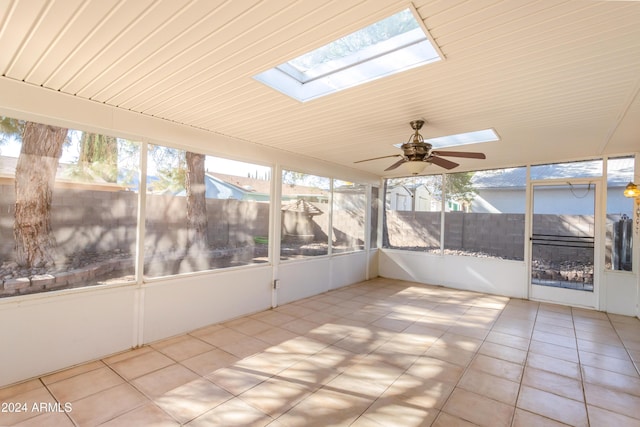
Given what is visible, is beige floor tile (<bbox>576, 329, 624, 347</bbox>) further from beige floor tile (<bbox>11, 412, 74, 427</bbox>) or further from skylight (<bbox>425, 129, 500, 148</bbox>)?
beige floor tile (<bbox>11, 412, 74, 427</bbox>)

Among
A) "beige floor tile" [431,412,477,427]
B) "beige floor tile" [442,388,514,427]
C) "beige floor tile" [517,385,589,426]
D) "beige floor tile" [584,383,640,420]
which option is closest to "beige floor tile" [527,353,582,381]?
"beige floor tile" [584,383,640,420]

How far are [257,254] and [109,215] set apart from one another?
1963mm

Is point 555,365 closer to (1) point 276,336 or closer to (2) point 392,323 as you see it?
(2) point 392,323

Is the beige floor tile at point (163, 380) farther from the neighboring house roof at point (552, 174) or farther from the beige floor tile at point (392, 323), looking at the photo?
the neighboring house roof at point (552, 174)

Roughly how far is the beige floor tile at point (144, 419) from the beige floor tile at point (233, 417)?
0.17m

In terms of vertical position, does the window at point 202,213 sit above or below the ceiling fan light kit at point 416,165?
below

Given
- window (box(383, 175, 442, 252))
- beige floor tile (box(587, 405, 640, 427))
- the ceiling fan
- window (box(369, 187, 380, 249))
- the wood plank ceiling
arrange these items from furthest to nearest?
window (box(369, 187, 380, 249)) → window (box(383, 175, 442, 252)) → the ceiling fan → beige floor tile (box(587, 405, 640, 427)) → the wood plank ceiling

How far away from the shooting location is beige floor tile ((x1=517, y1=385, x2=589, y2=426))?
2145mm

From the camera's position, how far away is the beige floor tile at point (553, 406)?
2.14 meters

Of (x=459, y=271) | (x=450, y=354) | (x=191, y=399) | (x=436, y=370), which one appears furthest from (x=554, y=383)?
(x=459, y=271)

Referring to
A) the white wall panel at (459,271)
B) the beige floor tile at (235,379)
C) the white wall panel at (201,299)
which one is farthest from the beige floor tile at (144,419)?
the white wall panel at (459,271)

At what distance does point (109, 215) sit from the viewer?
3.00 meters

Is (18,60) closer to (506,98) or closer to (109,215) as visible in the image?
(109,215)

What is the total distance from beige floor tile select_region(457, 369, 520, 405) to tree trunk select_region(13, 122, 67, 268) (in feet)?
12.6
